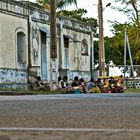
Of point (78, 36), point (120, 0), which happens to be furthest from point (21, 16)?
point (120, 0)

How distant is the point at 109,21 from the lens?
47.7m

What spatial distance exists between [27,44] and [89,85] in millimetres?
4327

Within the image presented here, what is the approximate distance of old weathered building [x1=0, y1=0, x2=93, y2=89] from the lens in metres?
28.6

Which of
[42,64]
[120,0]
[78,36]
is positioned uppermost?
[120,0]

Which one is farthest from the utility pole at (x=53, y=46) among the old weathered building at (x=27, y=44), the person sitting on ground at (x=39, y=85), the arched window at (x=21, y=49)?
the arched window at (x=21, y=49)

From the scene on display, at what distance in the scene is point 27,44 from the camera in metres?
30.9

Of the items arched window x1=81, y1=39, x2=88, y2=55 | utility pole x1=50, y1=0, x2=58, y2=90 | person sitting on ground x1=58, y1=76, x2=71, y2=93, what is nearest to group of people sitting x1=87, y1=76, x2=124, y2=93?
person sitting on ground x1=58, y1=76, x2=71, y2=93

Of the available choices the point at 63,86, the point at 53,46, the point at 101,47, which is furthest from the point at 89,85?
the point at 53,46

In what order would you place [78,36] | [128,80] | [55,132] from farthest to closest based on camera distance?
1. [128,80]
2. [78,36]
3. [55,132]

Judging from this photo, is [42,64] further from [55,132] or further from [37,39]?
[55,132]

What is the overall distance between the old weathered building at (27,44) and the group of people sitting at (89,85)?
3.62 feet

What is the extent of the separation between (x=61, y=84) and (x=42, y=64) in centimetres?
432

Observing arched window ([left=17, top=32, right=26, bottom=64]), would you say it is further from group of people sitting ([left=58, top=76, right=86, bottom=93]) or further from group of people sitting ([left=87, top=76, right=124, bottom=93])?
group of people sitting ([left=87, top=76, right=124, bottom=93])

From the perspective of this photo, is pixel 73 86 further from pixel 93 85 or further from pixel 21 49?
pixel 21 49
